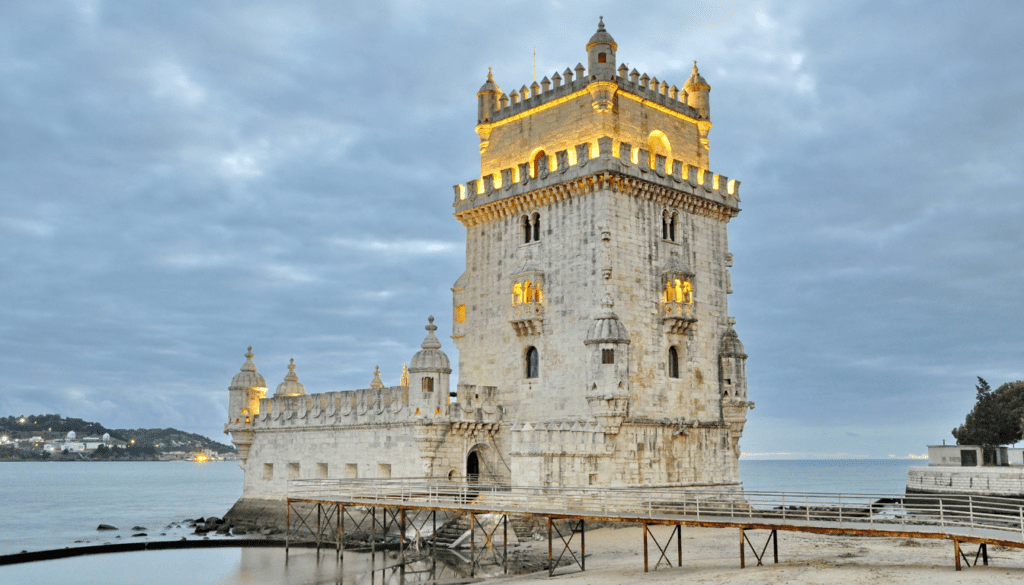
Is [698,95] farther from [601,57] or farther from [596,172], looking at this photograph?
[596,172]

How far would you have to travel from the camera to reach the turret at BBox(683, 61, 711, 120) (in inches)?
1844

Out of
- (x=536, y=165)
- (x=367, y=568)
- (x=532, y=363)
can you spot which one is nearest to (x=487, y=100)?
(x=536, y=165)

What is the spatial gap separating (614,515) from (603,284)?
12514 millimetres

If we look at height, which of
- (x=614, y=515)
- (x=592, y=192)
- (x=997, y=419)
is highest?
(x=592, y=192)

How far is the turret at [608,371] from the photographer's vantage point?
37750 mm

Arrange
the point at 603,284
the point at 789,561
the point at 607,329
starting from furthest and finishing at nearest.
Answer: the point at 603,284 → the point at 607,329 → the point at 789,561

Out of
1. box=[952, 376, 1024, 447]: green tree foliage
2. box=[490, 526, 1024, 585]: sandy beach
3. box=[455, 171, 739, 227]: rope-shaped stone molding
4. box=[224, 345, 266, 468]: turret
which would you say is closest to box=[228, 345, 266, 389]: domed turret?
box=[224, 345, 266, 468]: turret

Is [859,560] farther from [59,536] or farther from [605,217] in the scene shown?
[59,536]

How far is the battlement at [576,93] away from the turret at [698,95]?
1.07 feet

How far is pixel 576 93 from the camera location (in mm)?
42500

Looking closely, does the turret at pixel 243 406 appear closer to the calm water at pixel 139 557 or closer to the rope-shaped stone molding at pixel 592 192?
the calm water at pixel 139 557

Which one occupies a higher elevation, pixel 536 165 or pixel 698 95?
pixel 698 95

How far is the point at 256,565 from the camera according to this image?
3922 cm

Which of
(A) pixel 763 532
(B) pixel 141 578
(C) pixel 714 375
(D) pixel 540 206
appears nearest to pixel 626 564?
(A) pixel 763 532
